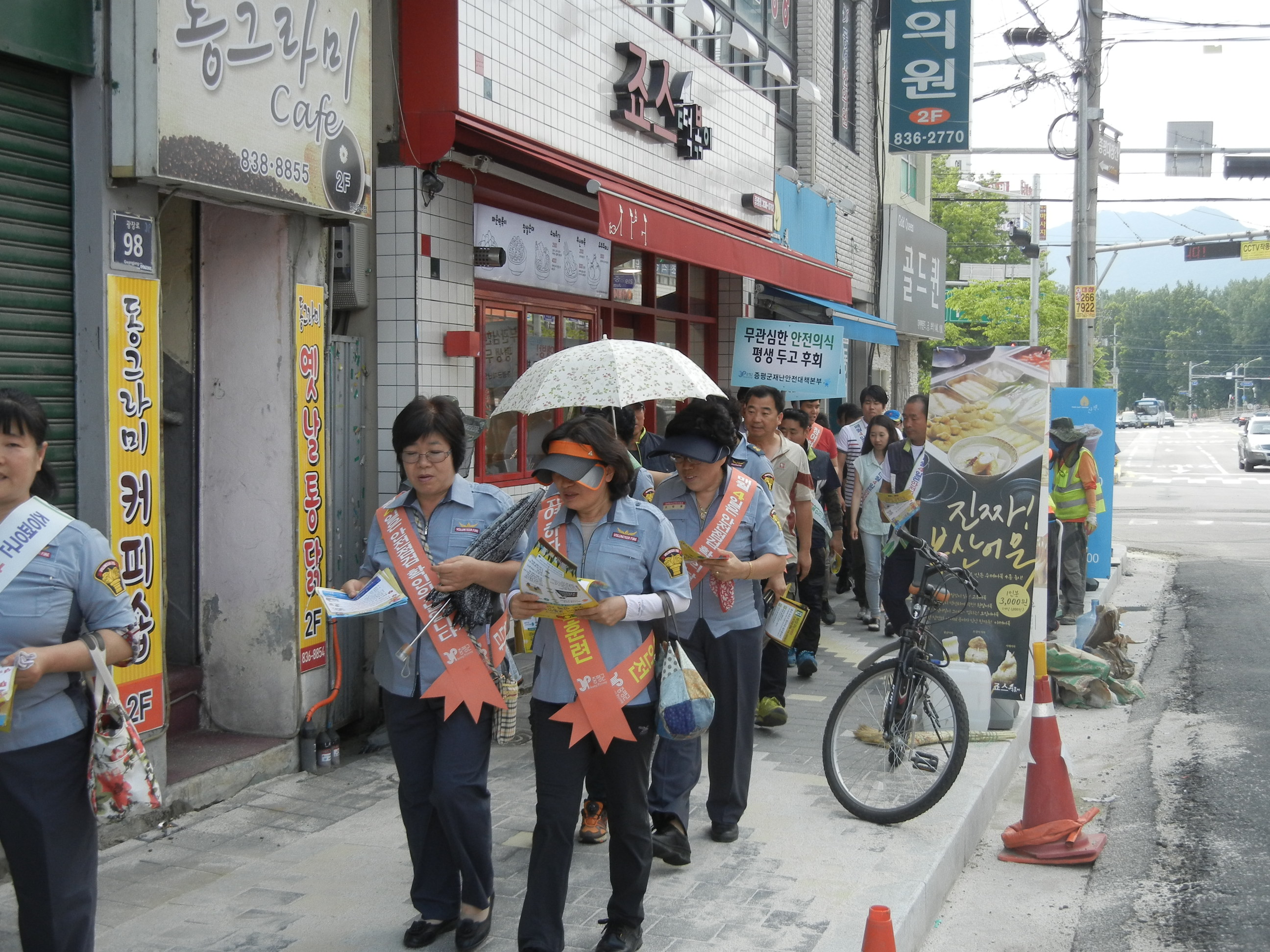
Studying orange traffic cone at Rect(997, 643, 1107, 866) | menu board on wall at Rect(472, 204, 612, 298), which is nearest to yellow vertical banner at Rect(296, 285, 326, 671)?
menu board on wall at Rect(472, 204, 612, 298)

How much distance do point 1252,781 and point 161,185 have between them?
642 centimetres

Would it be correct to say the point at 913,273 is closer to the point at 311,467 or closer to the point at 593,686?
the point at 311,467

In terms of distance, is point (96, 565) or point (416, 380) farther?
point (416, 380)

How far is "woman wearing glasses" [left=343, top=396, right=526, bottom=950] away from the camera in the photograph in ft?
13.3

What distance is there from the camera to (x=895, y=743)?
19.1ft

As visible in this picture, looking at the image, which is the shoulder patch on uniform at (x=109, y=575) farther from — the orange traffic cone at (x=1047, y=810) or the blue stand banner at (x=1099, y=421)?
the blue stand banner at (x=1099, y=421)

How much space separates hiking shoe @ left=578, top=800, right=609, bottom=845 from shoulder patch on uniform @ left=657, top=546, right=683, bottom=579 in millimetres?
1616

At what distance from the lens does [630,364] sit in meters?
5.36

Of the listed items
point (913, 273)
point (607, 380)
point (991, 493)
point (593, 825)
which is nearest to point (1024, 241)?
point (913, 273)

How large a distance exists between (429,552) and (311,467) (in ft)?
8.21

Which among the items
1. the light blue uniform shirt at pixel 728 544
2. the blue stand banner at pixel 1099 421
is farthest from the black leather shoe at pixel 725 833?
the blue stand banner at pixel 1099 421

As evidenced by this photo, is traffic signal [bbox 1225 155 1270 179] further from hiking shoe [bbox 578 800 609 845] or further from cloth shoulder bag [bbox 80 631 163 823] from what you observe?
cloth shoulder bag [bbox 80 631 163 823]

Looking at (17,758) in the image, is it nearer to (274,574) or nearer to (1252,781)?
(274,574)

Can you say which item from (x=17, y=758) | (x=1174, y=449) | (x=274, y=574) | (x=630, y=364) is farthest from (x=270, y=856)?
(x=1174, y=449)
